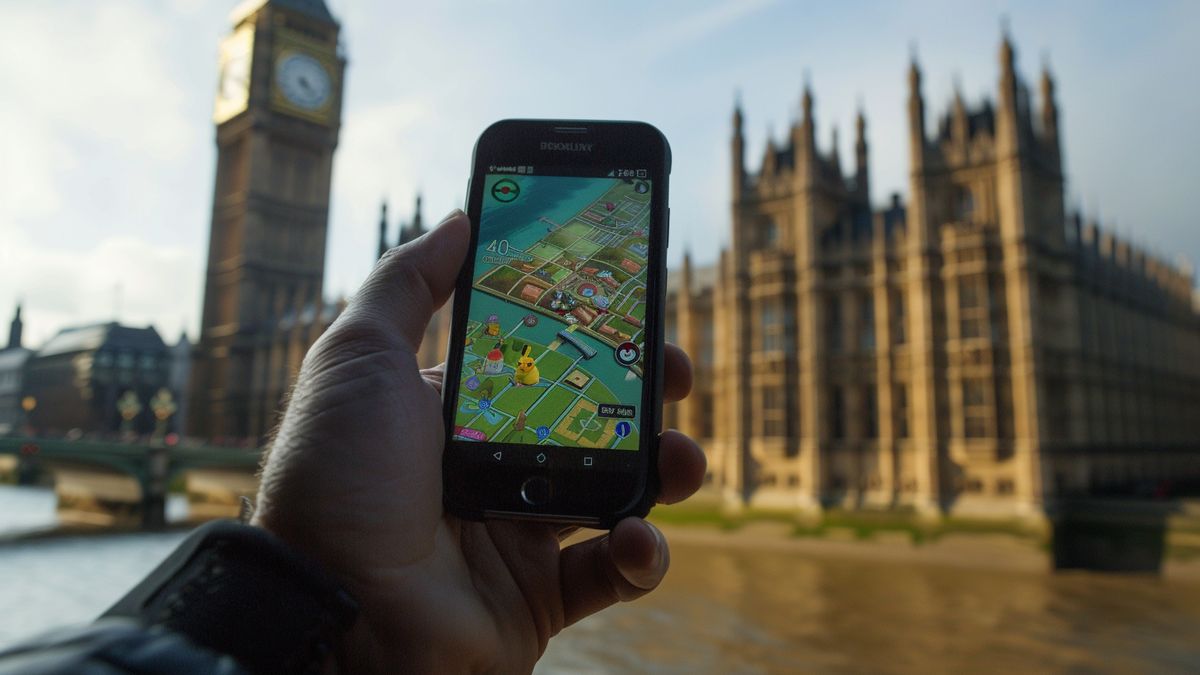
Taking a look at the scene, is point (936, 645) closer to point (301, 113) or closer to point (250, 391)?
point (250, 391)

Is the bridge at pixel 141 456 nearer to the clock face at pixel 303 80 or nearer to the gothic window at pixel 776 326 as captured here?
the gothic window at pixel 776 326

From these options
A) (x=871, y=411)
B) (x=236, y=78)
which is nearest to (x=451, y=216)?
(x=871, y=411)

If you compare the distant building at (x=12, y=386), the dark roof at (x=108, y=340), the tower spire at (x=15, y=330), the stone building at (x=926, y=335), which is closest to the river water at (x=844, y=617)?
the stone building at (x=926, y=335)

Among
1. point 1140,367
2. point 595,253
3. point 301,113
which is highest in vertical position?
point 301,113

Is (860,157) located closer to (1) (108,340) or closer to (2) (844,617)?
(2) (844,617)

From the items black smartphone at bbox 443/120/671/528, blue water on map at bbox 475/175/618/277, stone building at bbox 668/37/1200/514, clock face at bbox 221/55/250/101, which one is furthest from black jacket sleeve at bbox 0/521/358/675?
clock face at bbox 221/55/250/101

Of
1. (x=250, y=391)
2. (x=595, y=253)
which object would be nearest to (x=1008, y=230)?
(x=595, y=253)

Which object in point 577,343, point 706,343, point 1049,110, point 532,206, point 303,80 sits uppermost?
point 303,80

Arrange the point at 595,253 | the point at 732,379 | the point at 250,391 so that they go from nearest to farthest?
the point at 595,253 → the point at 732,379 → the point at 250,391
